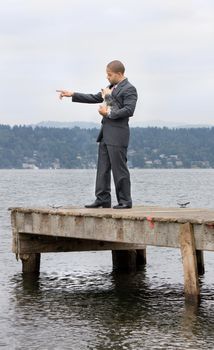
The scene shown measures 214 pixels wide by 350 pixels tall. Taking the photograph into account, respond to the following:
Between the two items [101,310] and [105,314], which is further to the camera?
[101,310]

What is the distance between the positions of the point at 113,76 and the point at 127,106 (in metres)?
0.50

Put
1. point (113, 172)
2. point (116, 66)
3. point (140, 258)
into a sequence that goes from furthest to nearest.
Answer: point (140, 258)
point (113, 172)
point (116, 66)

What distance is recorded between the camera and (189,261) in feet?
46.2

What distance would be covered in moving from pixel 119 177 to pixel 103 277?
326cm

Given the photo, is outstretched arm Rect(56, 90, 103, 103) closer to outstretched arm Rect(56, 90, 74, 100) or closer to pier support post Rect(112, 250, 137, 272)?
outstretched arm Rect(56, 90, 74, 100)

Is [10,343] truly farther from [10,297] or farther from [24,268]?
[24,268]

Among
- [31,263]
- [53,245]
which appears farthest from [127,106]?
[31,263]

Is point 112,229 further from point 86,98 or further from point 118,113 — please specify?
point 86,98

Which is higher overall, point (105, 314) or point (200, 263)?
point (200, 263)

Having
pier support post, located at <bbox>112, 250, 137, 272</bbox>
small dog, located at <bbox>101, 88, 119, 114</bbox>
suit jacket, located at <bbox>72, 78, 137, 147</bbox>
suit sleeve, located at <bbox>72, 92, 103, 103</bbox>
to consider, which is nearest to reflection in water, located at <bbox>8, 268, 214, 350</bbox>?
pier support post, located at <bbox>112, 250, 137, 272</bbox>

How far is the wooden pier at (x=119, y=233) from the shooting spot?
13.8 metres

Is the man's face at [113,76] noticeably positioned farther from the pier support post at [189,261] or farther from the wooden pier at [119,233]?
the pier support post at [189,261]

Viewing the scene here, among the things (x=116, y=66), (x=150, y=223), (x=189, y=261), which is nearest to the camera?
(x=189, y=261)

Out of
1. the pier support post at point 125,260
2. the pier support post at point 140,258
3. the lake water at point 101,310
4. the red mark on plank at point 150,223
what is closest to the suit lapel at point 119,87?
the red mark on plank at point 150,223
